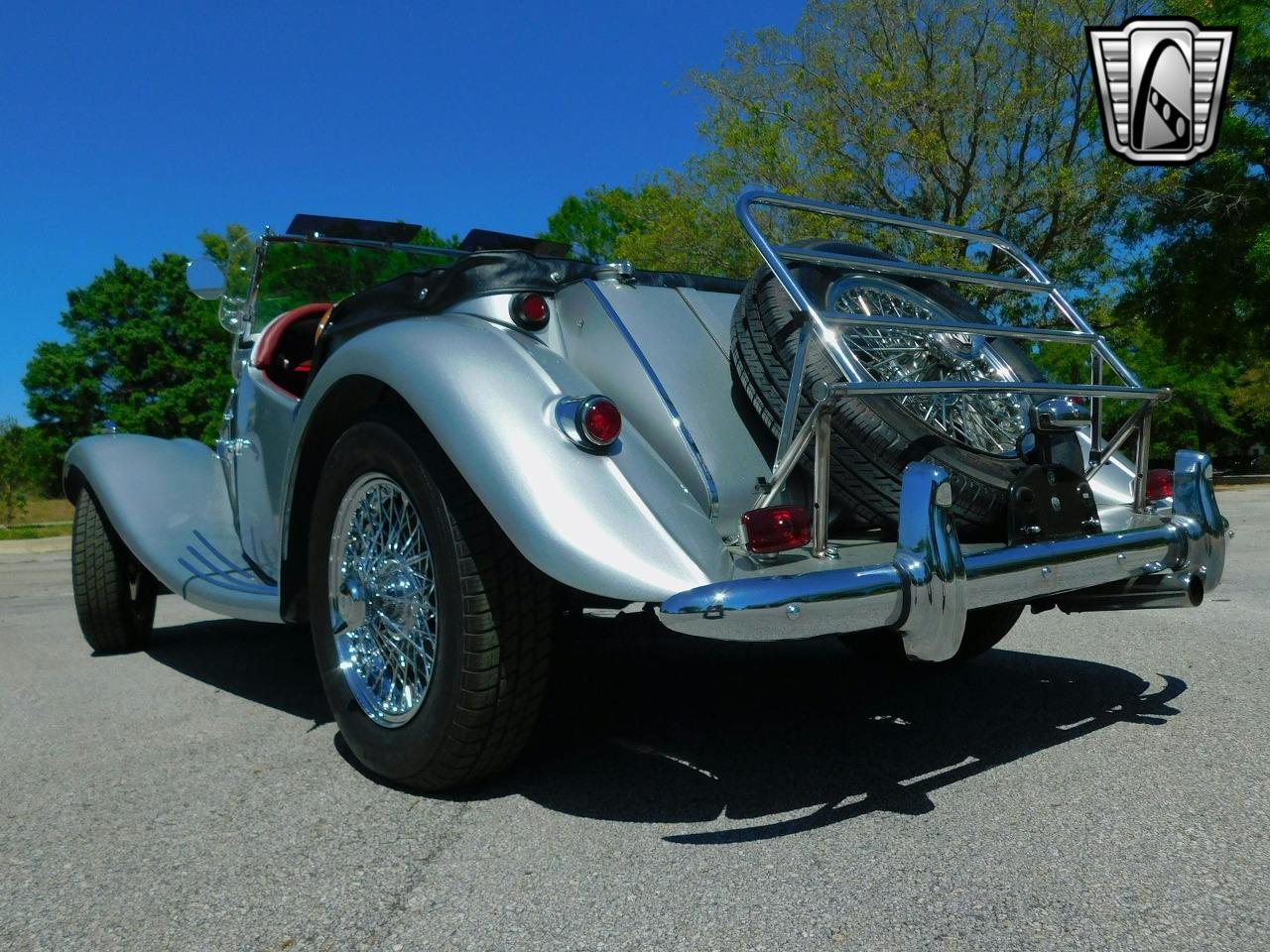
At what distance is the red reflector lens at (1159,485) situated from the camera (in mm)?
3305

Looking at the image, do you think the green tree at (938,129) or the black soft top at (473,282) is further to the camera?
the green tree at (938,129)

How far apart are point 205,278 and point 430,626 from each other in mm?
2574

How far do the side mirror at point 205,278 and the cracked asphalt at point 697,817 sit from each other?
→ 1624mm

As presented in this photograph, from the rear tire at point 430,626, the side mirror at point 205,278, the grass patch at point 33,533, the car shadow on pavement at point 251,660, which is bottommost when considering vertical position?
the grass patch at point 33,533

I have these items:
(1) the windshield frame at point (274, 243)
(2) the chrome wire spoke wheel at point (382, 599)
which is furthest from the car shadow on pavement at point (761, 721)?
(1) the windshield frame at point (274, 243)

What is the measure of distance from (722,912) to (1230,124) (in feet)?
67.3

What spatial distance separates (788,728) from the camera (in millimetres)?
3359

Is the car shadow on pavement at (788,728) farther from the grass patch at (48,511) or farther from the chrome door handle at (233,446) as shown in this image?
the grass patch at (48,511)

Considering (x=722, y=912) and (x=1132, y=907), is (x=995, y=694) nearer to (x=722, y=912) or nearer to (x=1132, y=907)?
(x=1132, y=907)

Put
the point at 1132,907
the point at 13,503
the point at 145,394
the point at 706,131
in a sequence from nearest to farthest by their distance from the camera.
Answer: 1. the point at 1132,907
2. the point at 706,131
3. the point at 13,503
4. the point at 145,394

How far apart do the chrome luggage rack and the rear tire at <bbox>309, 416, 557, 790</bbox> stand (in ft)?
2.10

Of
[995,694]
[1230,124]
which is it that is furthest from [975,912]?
[1230,124]

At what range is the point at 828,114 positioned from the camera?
19.7m

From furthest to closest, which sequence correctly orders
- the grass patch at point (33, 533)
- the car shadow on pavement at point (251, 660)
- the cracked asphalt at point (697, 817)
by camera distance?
the grass patch at point (33, 533)
the car shadow on pavement at point (251, 660)
the cracked asphalt at point (697, 817)
